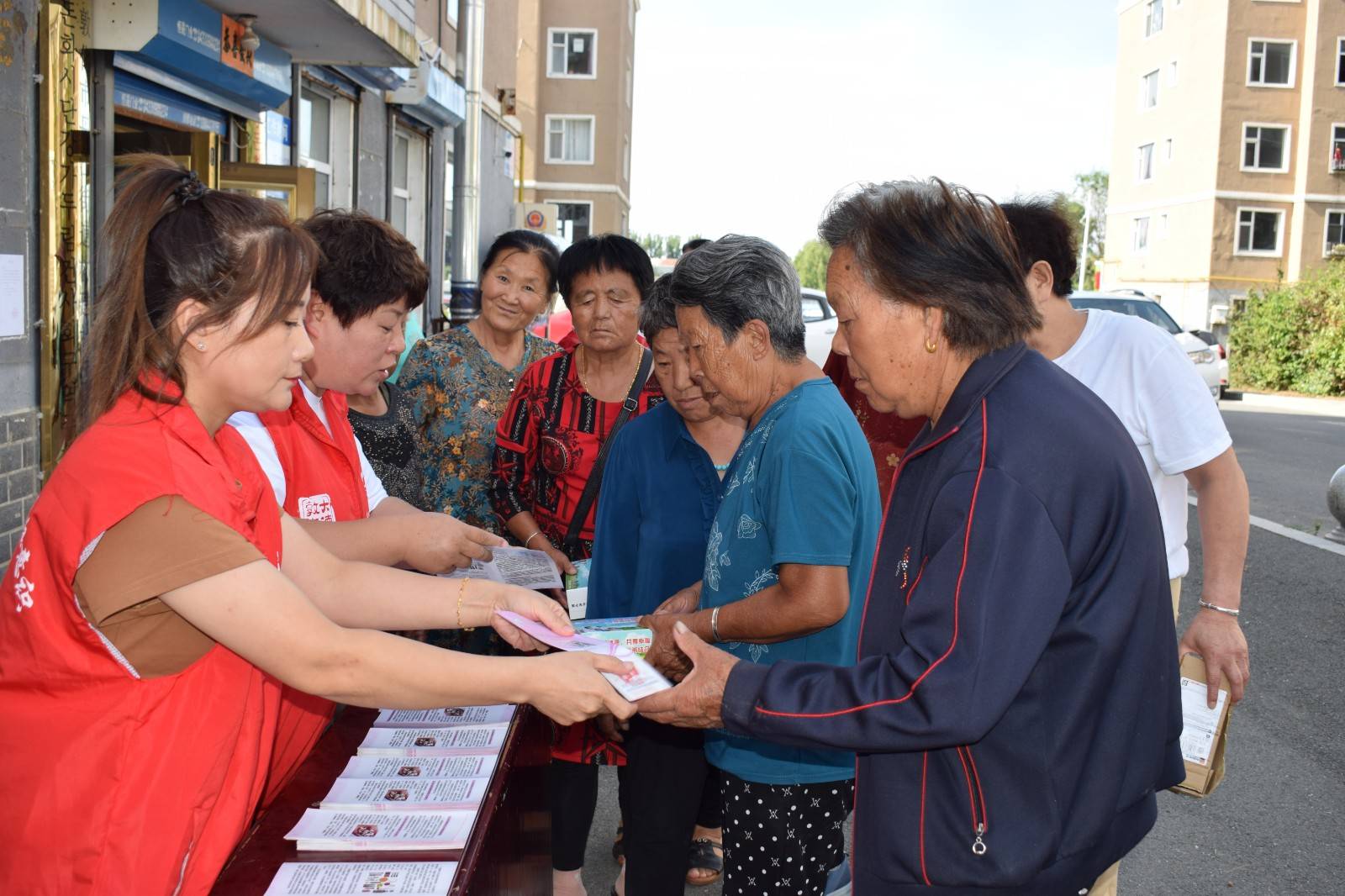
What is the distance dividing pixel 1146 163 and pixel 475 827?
49465 millimetres

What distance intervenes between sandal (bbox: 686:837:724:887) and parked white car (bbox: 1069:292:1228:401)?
502 inches

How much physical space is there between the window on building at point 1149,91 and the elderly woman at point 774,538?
48427mm

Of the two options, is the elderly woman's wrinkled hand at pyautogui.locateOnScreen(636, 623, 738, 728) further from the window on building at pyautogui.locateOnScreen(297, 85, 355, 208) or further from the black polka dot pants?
the window on building at pyautogui.locateOnScreen(297, 85, 355, 208)

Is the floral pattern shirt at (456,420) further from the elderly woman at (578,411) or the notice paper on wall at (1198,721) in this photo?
the notice paper on wall at (1198,721)

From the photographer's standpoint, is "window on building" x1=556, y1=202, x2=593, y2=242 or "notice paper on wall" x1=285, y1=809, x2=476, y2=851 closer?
"notice paper on wall" x1=285, y1=809, x2=476, y2=851

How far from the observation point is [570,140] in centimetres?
4334

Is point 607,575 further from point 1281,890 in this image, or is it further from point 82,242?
point 82,242

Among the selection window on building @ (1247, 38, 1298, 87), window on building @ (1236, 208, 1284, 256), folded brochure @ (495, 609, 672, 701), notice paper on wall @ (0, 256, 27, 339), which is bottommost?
folded brochure @ (495, 609, 672, 701)

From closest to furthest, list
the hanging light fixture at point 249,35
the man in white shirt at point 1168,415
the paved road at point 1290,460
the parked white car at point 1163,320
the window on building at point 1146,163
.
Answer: the man in white shirt at point 1168,415, the hanging light fixture at point 249,35, the paved road at point 1290,460, the parked white car at point 1163,320, the window on building at point 1146,163

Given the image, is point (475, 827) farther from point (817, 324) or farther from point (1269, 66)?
point (1269, 66)

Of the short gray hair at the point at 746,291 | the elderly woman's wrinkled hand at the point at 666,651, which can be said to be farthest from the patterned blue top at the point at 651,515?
the short gray hair at the point at 746,291

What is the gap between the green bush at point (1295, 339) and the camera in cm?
2777

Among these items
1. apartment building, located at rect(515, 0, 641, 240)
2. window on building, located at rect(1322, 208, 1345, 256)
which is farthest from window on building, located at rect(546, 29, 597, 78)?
window on building, located at rect(1322, 208, 1345, 256)

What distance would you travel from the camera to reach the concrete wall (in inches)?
224
